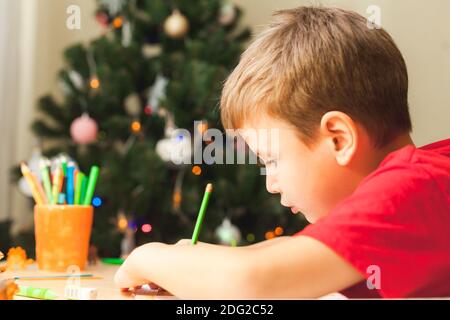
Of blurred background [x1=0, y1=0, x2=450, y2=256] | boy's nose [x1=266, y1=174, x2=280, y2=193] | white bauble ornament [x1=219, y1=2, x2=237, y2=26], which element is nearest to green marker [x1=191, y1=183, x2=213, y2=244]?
boy's nose [x1=266, y1=174, x2=280, y2=193]

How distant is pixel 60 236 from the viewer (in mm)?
795

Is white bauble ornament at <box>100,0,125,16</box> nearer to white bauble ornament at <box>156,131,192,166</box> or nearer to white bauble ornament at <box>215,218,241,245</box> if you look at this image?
white bauble ornament at <box>156,131,192,166</box>

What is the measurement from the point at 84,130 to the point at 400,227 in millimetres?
1254

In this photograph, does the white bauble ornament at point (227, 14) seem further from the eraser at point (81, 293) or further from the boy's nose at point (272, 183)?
the eraser at point (81, 293)

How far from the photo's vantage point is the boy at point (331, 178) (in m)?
0.46

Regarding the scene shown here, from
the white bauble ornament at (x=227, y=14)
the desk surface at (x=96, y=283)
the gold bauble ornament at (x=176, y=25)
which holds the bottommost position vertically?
the desk surface at (x=96, y=283)

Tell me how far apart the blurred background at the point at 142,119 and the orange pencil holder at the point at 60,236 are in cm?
71

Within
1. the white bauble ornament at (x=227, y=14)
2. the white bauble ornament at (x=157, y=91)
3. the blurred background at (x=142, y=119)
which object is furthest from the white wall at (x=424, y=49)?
the white bauble ornament at (x=157, y=91)

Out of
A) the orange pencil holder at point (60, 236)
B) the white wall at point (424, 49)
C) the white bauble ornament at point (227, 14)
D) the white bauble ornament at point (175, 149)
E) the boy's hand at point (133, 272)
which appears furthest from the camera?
the white bauble ornament at point (227, 14)

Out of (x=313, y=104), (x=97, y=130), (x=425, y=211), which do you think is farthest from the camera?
(x=97, y=130)

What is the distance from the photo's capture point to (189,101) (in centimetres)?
157

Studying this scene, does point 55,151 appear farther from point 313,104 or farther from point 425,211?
point 425,211

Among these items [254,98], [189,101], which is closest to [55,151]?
[189,101]

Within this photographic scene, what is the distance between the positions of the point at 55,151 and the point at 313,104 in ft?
3.94
